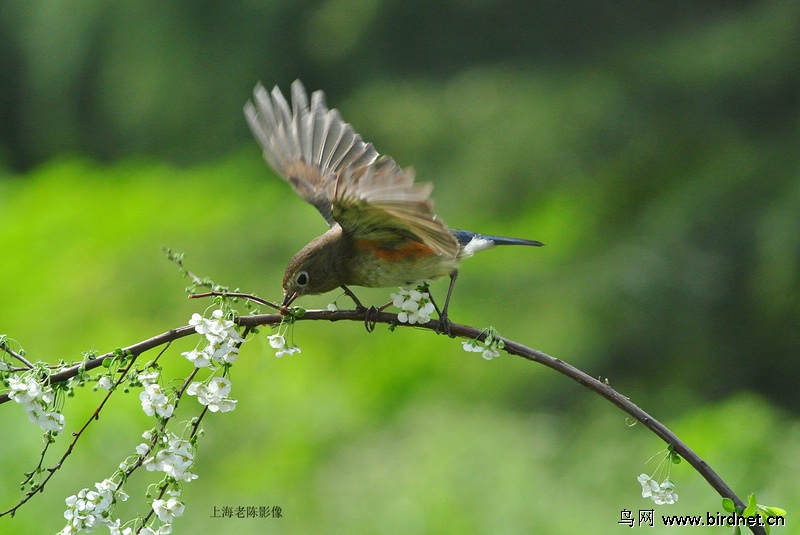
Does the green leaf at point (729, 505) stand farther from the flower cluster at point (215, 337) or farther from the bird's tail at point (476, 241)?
the bird's tail at point (476, 241)

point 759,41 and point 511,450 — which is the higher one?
point 759,41

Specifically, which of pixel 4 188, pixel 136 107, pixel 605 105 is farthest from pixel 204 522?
pixel 4 188

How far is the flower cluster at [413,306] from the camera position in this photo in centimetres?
201

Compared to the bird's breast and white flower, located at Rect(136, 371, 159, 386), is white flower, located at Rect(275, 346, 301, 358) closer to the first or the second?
white flower, located at Rect(136, 371, 159, 386)

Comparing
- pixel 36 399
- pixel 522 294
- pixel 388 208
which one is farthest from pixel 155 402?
pixel 522 294

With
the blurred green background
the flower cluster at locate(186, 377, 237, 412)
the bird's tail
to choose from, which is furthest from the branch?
the blurred green background

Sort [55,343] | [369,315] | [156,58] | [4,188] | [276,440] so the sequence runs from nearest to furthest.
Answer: [369,315]
[276,440]
[55,343]
[156,58]
[4,188]

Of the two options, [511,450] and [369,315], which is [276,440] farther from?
[369,315]

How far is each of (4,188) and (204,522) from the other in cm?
740

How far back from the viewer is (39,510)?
15.7 ft

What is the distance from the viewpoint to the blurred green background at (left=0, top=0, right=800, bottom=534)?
4.78 metres

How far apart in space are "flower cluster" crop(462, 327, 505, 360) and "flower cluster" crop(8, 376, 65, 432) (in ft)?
2.70

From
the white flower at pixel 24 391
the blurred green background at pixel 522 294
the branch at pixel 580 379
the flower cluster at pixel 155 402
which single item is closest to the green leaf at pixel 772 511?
the branch at pixel 580 379

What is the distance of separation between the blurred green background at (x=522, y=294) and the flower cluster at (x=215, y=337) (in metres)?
2.88
